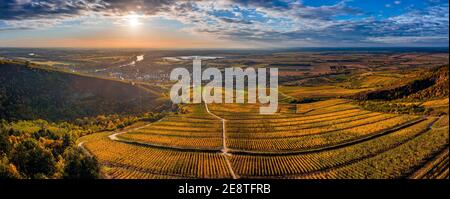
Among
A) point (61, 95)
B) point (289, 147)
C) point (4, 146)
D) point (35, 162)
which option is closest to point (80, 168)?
point (35, 162)

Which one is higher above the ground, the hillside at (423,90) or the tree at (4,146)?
the hillside at (423,90)

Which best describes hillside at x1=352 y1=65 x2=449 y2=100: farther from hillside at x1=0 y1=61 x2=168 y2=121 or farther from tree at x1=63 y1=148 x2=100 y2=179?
hillside at x1=0 y1=61 x2=168 y2=121

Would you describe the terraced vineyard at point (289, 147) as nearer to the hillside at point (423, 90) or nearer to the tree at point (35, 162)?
the hillside at point (423, 90)

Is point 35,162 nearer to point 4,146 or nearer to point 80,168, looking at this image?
point 80,168

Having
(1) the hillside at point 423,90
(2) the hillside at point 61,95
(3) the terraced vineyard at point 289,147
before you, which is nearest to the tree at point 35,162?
(3) the terraced vineyard at point 289,147
